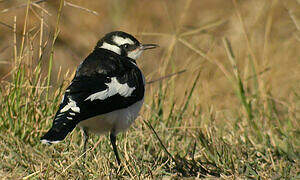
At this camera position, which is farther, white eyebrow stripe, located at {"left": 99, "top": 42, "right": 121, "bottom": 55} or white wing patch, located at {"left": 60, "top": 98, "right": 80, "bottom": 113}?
white eyebrow stripe, located at {"left": 99, "top": 42, "right": 121, "bottom": 55}

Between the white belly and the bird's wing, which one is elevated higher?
the bird's wing

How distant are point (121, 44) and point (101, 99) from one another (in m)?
1.15

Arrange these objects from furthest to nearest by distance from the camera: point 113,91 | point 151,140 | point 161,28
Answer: point 161,28 < point 151,140 < point 113,91

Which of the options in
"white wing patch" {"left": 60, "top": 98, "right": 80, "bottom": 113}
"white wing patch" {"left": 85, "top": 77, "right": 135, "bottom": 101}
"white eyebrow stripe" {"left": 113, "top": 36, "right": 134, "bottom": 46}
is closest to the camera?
"white wing patch" {"left": 60, "top": 98, "right": 80, "bottom": 113}

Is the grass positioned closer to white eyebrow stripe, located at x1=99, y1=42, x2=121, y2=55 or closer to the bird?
the bird

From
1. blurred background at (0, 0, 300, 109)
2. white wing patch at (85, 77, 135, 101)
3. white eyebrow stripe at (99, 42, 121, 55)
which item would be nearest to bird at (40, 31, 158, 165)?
white wing patch at (85, 77, 135, 101)

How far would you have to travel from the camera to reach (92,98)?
4.22 m

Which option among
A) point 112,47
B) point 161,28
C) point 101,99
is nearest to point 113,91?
point 101,99

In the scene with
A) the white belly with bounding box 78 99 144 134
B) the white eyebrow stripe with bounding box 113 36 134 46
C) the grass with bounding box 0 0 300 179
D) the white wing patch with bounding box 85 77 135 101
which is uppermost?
the white eyebrow stripe with bounding box 113 36 134 46

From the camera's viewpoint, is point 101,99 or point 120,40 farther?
point 120,40

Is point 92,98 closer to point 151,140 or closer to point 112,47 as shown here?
point 151,140

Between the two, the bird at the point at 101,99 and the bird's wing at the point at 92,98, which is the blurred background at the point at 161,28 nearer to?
the bird at the point at 101,99

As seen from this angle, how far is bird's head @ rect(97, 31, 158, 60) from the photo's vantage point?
5.30m

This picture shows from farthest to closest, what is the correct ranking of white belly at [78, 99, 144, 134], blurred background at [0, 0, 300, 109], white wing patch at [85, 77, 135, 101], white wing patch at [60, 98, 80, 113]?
1. blurred background at [0, 0, 300, 109]
2. white belly at [78, 99, 144, 134]
3. white wing patch at [85, 77, 135, 101]
4. white wing patch at [60, 98, 80, 113]
